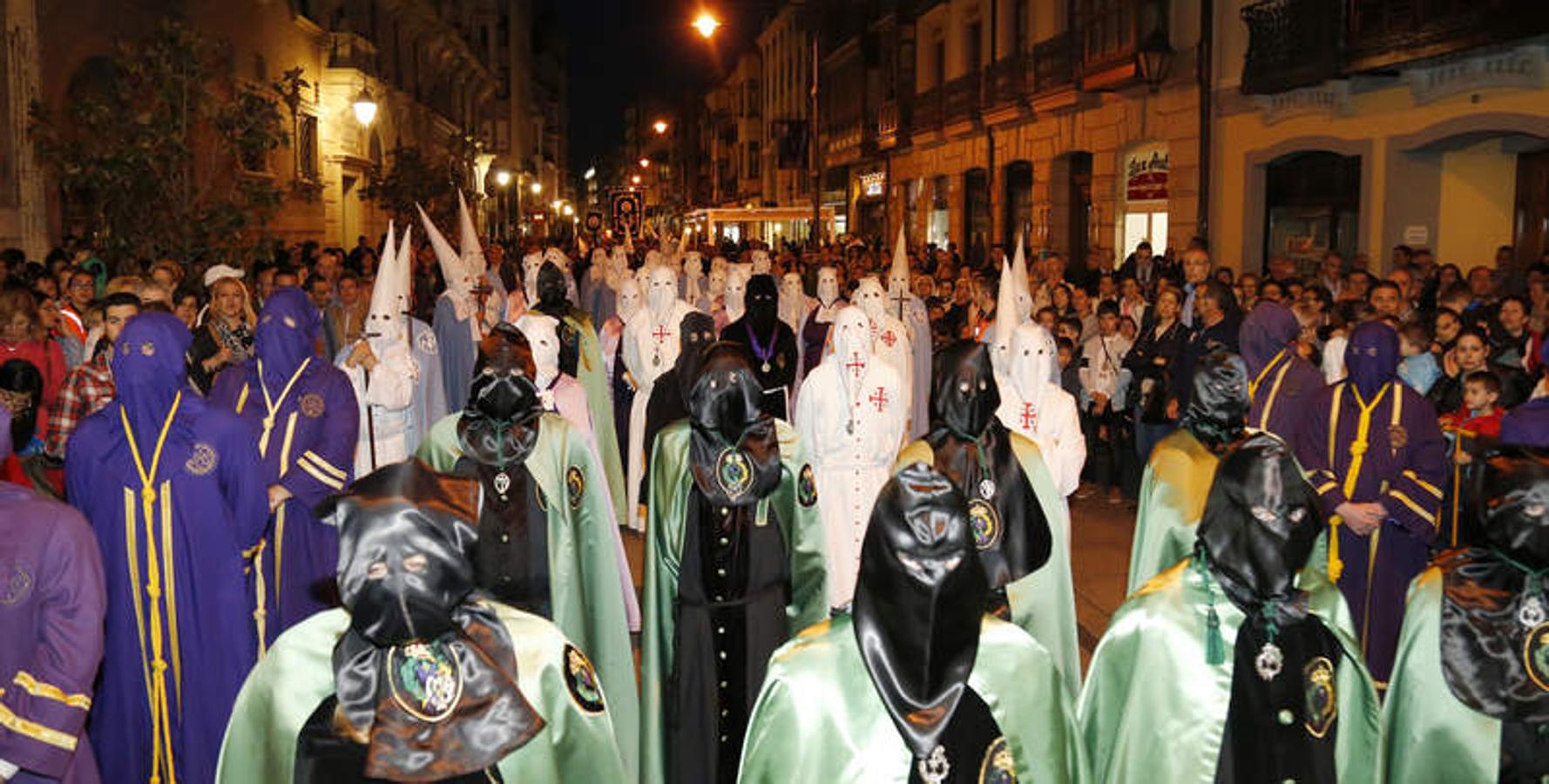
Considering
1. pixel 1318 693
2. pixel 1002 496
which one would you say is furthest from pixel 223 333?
pixel 1318 693

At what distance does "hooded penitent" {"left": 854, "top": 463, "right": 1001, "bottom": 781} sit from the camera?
290 centimetres

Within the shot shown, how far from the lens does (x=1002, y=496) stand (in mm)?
5625

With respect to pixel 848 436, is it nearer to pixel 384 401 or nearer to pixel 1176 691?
pixel 384 401

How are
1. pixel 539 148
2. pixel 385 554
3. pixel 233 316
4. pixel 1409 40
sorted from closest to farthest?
1. pixel 385 554
2. pixel 233 316
3. pixel 1409 40
4. pixel 539 148

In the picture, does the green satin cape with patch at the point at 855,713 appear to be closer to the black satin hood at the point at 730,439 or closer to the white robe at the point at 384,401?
the black satin hood at the point at 730,439

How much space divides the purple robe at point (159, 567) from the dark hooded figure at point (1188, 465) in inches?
141

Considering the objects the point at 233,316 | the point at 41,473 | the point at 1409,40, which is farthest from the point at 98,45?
the point at 1409,40

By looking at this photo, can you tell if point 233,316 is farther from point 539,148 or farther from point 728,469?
point 539,148

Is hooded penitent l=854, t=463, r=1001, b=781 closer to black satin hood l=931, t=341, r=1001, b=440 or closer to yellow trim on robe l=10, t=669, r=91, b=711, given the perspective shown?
yellow trim on robe l=10, t=669, r=91, b=711

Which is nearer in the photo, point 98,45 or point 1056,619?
point 1056,619

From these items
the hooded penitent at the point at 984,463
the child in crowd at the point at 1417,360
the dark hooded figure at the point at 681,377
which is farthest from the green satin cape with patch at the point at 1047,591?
the child in crowd at the point at 1417,360

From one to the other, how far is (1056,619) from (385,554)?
3772 millimetres

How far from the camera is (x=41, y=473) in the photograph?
7355 millimetres

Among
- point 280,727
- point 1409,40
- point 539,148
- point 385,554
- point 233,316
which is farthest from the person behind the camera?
point 539,148
